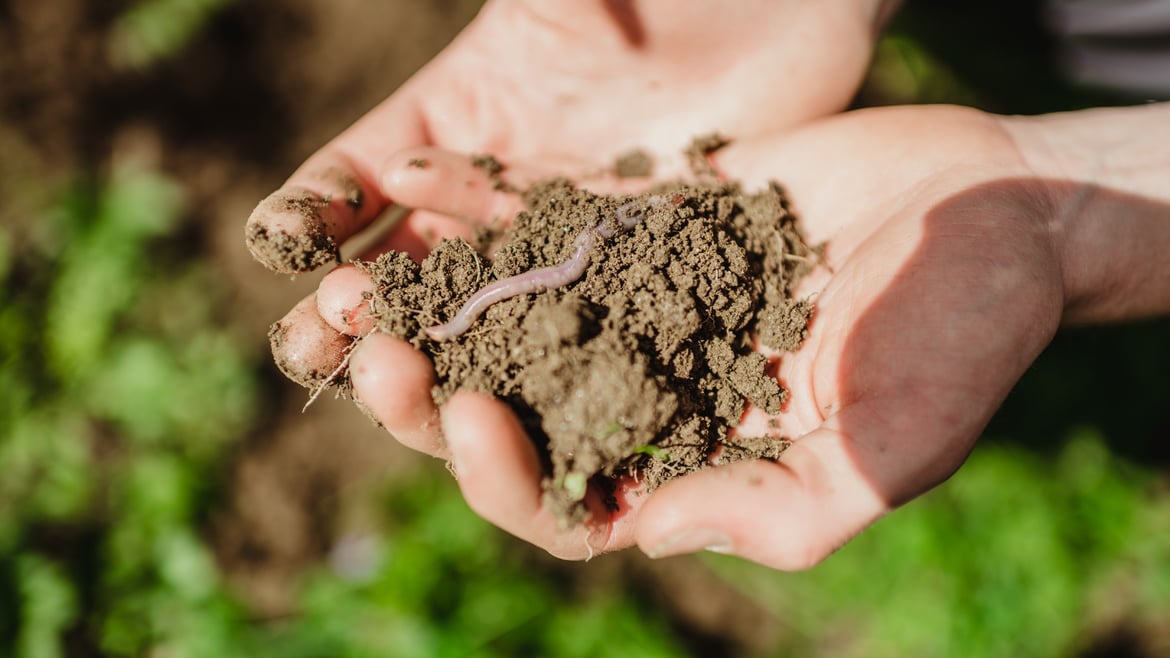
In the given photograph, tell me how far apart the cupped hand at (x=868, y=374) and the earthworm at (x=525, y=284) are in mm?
319

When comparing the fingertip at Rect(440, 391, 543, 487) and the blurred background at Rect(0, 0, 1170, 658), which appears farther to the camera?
the blurred background at Rect(0, 0, 1170, 658)

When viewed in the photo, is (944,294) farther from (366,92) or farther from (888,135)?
(366,92)

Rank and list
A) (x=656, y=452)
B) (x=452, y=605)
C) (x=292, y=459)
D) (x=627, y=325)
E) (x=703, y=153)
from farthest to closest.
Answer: (x=292, y=459) → (x=452, y=605) → (x=703, y=153) → (x=627, y=325) → (x=656, y=452)

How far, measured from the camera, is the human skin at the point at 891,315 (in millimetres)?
3471

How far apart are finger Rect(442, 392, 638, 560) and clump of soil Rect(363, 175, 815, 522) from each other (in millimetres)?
141

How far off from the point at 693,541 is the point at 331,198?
3.07m

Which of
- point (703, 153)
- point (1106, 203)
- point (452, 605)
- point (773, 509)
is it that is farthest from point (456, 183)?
point (1106, 203)

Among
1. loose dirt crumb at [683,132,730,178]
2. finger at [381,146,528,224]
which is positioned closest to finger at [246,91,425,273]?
finger at [381,146,528,224]

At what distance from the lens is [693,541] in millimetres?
3434

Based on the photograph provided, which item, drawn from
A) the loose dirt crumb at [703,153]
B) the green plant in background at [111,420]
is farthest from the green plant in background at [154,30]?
the loose dirt crumb at [703,153]

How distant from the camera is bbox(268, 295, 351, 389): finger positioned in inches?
170

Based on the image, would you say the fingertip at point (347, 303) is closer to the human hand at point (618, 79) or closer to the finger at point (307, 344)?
the finger at point (307, 344)

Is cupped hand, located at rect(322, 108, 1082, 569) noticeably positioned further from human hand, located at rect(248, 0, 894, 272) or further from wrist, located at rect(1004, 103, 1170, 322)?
human hand, located at rect(248, 0, 894, 272)

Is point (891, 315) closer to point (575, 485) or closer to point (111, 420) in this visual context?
point (575, 485)
